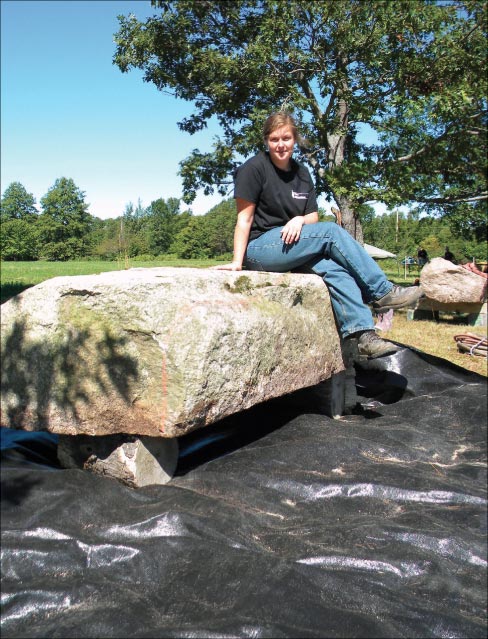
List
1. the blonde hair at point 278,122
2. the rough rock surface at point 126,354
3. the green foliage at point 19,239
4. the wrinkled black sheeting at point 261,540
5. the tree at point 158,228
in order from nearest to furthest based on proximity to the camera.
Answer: the wrinkled black sheeting at point 261,540
the rough rock surface at point 126,354
the blonde hair at point 278,122
the tree at point 158,228
the green foliage at point 19,239

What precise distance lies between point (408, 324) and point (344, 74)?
466 cm

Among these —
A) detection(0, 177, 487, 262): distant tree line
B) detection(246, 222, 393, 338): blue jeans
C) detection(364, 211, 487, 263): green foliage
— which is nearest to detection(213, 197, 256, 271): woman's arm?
detection(246, 222, 393, 338): blue jeans

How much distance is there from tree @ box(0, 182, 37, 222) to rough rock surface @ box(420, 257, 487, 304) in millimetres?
6883

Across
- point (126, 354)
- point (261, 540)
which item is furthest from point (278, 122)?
point (261, 540)

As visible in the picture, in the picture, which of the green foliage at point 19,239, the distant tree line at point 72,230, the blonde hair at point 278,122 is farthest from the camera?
the green foliage at point 19,239

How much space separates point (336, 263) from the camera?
3.72 meters

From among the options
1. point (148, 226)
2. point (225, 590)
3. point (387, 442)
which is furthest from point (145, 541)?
point (148, 226)

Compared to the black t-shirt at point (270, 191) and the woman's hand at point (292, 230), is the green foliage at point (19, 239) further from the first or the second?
the woman's hand at point (292, 230)

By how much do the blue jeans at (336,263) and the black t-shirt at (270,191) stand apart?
10 cm

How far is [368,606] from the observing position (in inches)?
75.7

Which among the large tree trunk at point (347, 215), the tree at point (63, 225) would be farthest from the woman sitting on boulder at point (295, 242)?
the large tree trunk at point (347, 215)

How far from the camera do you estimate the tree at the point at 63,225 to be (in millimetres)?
7568

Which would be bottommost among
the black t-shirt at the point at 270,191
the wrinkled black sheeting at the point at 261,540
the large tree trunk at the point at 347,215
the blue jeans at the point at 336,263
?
the wrinkled black sheeting at the point at 261,540

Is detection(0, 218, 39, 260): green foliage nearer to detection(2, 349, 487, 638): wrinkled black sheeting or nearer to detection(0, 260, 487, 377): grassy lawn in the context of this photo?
detection(0, 260, 487, 377): grassy lawn
